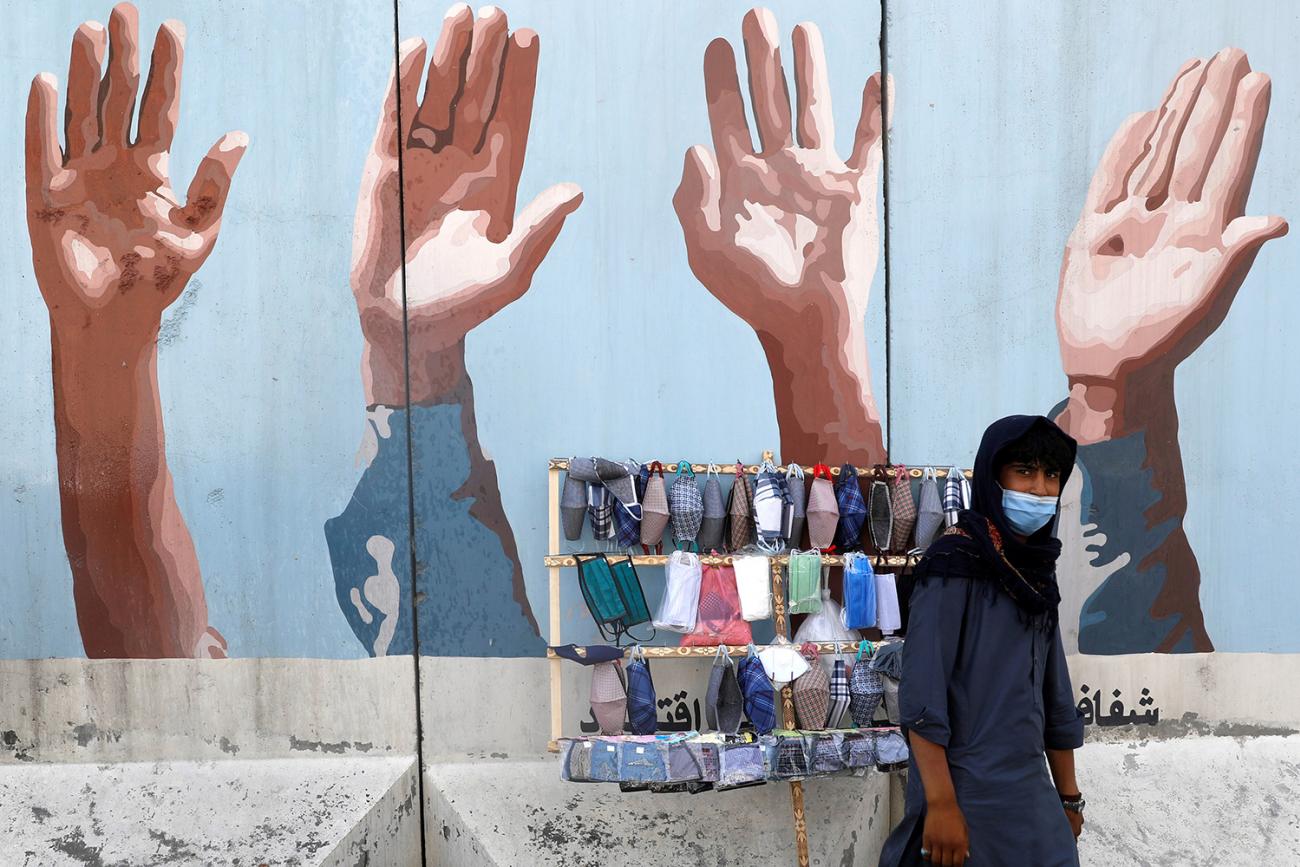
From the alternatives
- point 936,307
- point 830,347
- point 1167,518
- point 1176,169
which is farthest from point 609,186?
point 1167,518

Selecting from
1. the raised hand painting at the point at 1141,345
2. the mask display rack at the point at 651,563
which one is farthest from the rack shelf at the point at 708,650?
the raised hand painting at the point at 1141,345

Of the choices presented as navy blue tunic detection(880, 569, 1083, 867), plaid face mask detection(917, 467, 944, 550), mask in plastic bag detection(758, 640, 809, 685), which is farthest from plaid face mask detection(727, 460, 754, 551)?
navy blue tunic detection(880, 569, 1083, 867)

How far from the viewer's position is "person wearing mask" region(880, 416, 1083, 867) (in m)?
2.16

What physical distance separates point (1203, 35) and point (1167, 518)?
1.80 meters

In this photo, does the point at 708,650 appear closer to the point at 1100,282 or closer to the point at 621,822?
the point at 621,822

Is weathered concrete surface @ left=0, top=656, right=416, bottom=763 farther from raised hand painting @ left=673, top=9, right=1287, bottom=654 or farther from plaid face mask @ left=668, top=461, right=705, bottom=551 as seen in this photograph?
raised hand painting @ left=673, top=9, right=1287, bottom=654

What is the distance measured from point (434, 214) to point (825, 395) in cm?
153

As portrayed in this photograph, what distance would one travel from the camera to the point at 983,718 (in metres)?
2.21

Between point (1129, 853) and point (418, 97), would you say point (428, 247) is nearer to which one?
point (418, 97)

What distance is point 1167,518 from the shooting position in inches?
148

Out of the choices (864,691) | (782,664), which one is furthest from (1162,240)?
(782,664)

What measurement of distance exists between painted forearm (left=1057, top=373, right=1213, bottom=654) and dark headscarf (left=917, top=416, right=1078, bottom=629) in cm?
163

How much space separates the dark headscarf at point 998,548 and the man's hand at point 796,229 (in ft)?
4.52

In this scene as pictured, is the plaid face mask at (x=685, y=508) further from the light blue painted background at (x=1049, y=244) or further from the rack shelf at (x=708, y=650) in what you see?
the light blue painted background at (x=1049, y=244)
